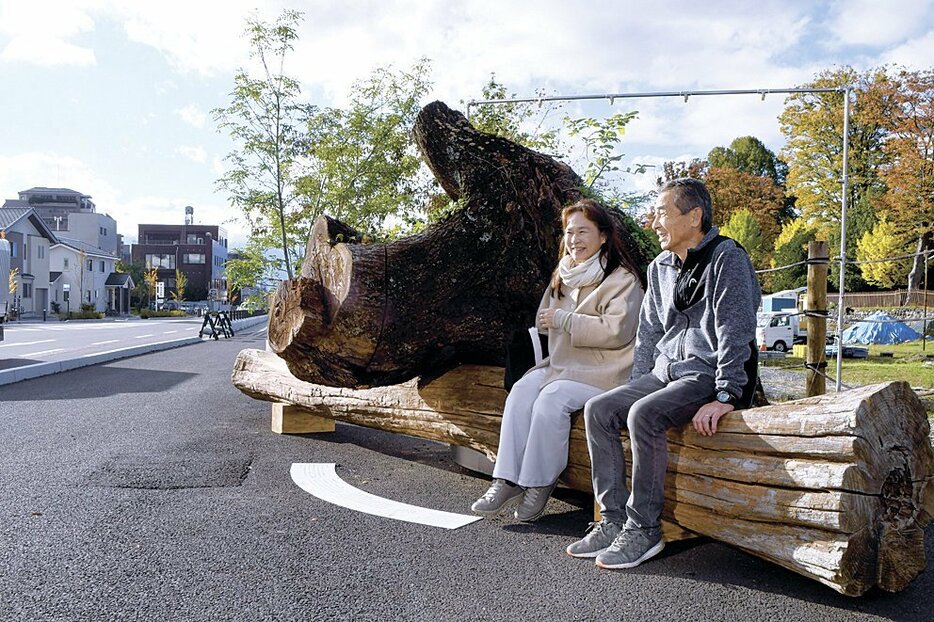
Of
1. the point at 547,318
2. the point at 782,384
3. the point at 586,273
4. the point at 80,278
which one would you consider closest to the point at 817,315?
the point at 586,273

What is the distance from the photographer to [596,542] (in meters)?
3.33

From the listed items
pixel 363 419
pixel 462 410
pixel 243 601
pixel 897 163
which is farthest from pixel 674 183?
pixel 897 163

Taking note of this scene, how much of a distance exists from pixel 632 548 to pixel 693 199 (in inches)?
62.7

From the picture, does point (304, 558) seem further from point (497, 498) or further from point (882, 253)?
point (882, 253)

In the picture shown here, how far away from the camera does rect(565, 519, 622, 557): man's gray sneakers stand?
332 cm

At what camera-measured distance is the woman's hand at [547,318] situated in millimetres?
3826

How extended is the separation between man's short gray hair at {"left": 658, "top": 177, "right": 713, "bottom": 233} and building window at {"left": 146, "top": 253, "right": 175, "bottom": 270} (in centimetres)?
9499

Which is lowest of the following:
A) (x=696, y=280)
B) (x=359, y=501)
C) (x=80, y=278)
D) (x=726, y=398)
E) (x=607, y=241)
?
(x=359, y=501)

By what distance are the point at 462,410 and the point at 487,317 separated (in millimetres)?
597

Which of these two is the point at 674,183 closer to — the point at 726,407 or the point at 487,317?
the point at 726,407

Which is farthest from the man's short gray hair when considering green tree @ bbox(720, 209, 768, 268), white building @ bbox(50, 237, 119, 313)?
white building @ bbox(50, 237, 119, 313)

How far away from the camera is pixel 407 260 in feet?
14.2

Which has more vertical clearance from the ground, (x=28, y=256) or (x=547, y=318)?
(x=28, y=256)

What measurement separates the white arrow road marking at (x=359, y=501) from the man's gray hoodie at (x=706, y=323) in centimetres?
126
